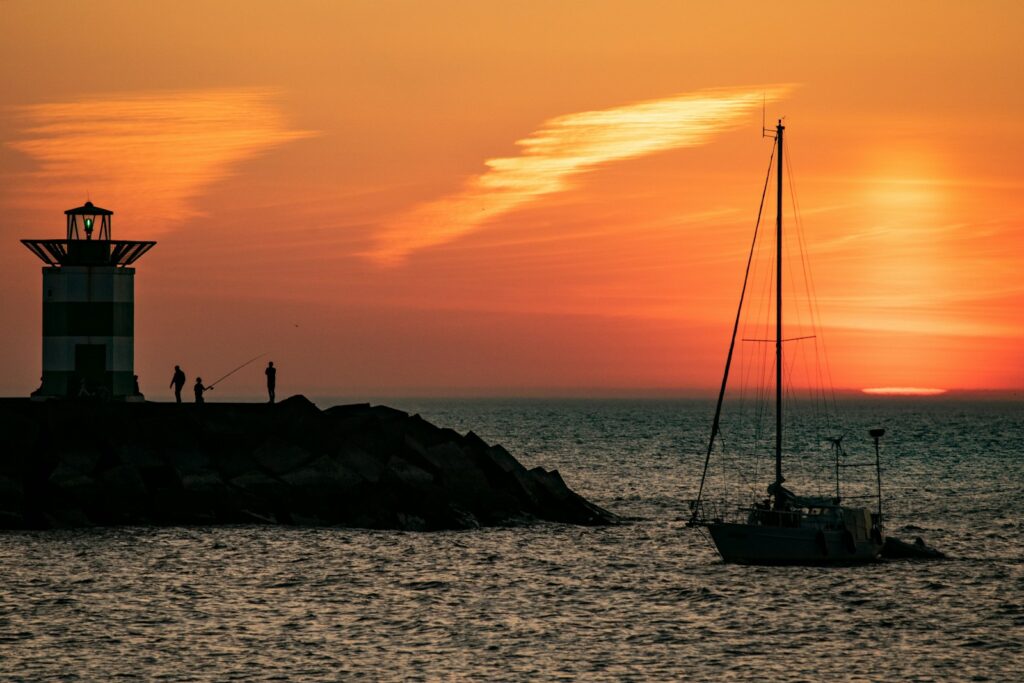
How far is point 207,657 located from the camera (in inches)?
1007

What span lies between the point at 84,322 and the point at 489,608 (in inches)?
860

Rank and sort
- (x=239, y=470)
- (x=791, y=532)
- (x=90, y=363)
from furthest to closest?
(x=90, y=363) < (x=239, y=470) < (x=791, y=532)

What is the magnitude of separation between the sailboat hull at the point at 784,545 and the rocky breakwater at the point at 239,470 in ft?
31.2

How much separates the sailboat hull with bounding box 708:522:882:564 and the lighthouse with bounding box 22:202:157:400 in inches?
835

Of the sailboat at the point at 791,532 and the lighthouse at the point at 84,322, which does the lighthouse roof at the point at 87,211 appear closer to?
the lighthouse at the point at 84,322

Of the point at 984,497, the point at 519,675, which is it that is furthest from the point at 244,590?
the point at 984,497

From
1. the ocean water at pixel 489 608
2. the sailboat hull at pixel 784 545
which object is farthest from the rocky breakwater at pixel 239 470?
the sailboat hull at pixel 784 545

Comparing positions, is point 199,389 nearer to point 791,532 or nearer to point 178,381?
point 178,381

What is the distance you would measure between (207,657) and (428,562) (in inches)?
483

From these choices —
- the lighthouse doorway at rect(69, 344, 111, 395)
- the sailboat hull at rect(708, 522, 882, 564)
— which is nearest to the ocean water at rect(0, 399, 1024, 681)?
the sailboat hull at rect(708, 522, 882, 564)

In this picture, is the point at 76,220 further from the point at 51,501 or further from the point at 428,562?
the point at 428,562

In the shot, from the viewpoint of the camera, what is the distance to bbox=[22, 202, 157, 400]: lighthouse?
46938 millimetres

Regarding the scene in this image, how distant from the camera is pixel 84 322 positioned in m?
47.1

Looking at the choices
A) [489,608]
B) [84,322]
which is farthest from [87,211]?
[489,608]
